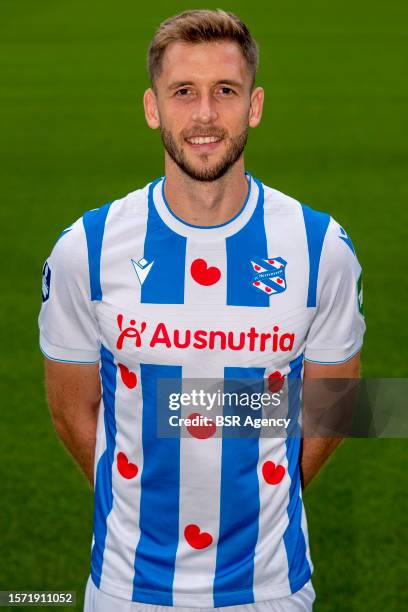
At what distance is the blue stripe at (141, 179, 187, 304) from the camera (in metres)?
2.79

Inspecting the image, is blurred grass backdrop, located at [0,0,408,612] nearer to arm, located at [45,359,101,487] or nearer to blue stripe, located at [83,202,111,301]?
arm, located at [45,359,101,487]

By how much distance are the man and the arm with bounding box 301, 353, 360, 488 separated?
0.38 feet

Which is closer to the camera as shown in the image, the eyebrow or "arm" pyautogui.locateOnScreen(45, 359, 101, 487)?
the eyebrow

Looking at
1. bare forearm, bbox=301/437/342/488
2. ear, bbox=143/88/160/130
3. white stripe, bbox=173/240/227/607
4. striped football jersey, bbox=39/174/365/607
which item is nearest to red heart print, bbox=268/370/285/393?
striped football jersey, bbox=39/174/365/607

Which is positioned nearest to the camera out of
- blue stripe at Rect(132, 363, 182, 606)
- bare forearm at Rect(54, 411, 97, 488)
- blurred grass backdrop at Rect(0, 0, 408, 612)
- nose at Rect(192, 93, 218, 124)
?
nose at Rect(192, 93, 218, 124)

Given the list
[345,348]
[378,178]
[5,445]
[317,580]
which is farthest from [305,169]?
[345,348]

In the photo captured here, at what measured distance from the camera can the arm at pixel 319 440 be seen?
2.96 metres

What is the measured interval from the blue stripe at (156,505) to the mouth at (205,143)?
1.70ft

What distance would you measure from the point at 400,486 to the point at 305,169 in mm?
5851

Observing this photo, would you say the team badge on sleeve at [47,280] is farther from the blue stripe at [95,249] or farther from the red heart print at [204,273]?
the red heart print at [204,273]

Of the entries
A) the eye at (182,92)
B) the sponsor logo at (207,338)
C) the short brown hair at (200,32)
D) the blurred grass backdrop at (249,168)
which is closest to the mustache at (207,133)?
the eye at (182,92)

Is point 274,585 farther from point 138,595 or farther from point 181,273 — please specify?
point 181,273

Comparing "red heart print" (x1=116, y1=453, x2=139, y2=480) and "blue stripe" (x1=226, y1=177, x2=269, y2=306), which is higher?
"blue stripe" (x1=226, y1=177, x2=269, y2=306)

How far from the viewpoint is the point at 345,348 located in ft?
9.61
